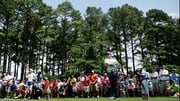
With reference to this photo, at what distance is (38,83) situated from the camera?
24938mm

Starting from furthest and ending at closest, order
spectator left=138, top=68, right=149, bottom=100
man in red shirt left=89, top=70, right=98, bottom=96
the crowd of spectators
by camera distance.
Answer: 1. man in red shirt left=89, top=70, right=98, bottom=96
2. the crowd of spectators
3. spectator left=138, top=68, right=149, bottom=100

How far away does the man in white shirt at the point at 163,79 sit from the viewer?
2322 cm

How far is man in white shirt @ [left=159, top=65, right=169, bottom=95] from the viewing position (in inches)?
914

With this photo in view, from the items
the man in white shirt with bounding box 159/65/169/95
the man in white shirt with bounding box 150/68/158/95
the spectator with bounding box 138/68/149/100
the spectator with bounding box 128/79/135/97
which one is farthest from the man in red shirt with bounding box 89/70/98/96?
the spectator with bounding box 138/68/149/100

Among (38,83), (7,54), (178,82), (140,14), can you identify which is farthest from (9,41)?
(178,82)

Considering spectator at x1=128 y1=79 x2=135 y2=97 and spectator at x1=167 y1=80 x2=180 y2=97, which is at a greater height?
spectator at x1=128 y1=79 x2=135 y2=97

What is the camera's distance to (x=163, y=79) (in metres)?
23.6

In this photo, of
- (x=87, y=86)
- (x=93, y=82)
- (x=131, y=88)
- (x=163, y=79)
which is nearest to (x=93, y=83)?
(x=93, y=82)

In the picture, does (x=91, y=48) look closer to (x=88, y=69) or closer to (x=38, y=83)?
(x=88, y=69)

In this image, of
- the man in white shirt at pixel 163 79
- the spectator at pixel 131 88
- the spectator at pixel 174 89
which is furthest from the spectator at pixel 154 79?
the spectator at pixel 174 89

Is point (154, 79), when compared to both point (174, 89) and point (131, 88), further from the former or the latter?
point (174, 89)

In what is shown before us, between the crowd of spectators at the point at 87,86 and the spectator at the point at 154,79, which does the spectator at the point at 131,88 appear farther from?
the spectator at the point at 154,79

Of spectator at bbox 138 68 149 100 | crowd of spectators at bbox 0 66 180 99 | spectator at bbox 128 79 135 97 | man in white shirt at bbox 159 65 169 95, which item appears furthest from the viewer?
spectator at bbox 128 79 135 97

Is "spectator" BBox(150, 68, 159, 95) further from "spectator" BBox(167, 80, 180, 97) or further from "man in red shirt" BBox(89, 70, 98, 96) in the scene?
"man in red shirt" BBox(89, 70, 98, 96)
